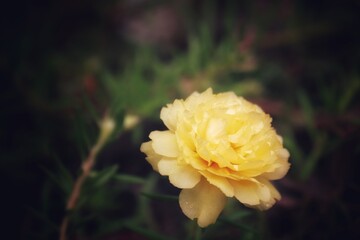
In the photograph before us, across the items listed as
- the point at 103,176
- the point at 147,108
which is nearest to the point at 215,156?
the point at 103,176

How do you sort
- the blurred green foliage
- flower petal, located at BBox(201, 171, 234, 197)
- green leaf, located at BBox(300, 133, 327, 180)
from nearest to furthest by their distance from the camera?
1. flower petal, located at BBox(201, 171, 234, 197)
2. the blurred green foliage
3. green leaf, located at BBox(300, 133, 327, 180)

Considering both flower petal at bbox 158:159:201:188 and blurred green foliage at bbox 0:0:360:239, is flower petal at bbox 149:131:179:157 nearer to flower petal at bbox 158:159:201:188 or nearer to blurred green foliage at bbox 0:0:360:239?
flower petal at bbox 158:159:201:188

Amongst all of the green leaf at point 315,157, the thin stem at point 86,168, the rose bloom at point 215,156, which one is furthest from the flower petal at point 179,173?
the green leaf at point 315,157

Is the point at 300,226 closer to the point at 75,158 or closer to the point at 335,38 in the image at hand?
the point at 75,158

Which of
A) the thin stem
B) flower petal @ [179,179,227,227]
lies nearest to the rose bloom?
flower petal @ [179,179,227,227]

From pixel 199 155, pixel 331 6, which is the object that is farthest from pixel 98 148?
pixel 331 6

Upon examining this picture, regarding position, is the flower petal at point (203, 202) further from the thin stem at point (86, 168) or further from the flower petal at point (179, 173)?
the thin stem at point (86, 168)

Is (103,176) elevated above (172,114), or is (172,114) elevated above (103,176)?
(172,114)

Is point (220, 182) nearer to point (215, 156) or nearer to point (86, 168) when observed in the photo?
point (215, 156)
